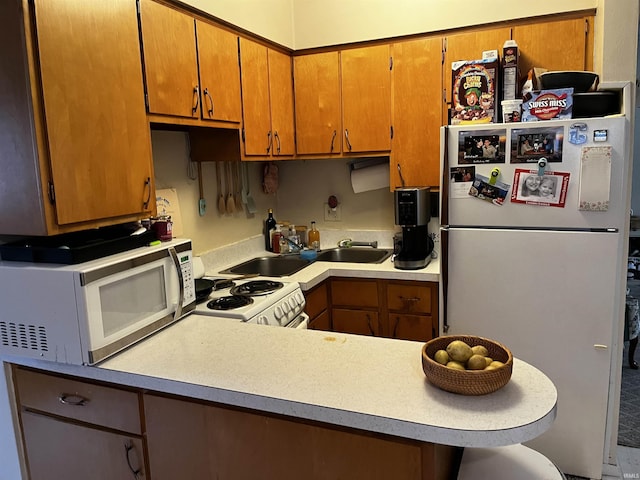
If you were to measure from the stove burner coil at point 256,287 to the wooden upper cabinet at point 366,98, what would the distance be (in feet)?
3.55

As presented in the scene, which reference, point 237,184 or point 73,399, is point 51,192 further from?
point 237,184

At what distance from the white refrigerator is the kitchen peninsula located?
2.99 ft

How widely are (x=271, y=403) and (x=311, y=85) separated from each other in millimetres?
2336

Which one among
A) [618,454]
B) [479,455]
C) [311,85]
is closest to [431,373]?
[479,455]

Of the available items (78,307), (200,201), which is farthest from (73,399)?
(200,201)

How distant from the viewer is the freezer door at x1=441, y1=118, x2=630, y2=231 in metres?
2.02

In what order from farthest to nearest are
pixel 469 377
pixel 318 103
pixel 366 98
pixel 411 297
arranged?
pixel 318 103 < pixel 366 98 < pixel 411 297 < pixel 469 377

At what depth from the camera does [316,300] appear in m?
2.75

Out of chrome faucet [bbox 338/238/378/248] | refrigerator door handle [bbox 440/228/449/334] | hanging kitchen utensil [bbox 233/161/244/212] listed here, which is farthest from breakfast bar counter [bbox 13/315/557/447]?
chrome faucet [bbox 338/238/378/248]

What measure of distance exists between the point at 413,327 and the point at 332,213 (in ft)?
3.72

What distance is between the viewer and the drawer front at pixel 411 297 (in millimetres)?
2689

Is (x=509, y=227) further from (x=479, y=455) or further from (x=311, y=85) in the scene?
(x=311, y=85)

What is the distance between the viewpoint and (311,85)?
3096mm

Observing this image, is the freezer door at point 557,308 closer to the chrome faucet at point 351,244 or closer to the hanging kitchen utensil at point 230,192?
the chrome faucet at point 351,244
